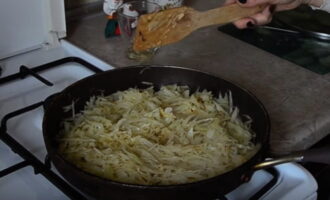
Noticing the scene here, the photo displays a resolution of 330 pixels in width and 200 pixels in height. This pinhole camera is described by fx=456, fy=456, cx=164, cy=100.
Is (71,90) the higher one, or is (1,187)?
(71,90)

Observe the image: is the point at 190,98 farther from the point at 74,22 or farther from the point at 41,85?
the point at 74,22

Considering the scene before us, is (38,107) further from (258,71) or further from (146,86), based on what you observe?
(258,71)

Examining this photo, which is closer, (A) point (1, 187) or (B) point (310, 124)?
(A) point (1, 187)

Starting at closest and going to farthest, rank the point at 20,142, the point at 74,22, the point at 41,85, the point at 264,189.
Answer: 1. the point at 264,189
2. the point at 20,142
3. the point at 41,85
4. the point at 74,22

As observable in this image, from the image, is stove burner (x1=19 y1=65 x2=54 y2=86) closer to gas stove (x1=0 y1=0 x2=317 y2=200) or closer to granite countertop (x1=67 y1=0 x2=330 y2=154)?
gas stove (x1=0 y1=0 x2=317 y2=200)

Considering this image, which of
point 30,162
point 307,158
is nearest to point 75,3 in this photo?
point 30,162

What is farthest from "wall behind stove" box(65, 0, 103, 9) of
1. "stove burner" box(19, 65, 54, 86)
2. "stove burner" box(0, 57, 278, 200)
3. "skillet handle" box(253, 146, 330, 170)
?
"skillet handle" box(253, 146, 330, 170)

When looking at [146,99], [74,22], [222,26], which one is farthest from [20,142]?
[222,26]
